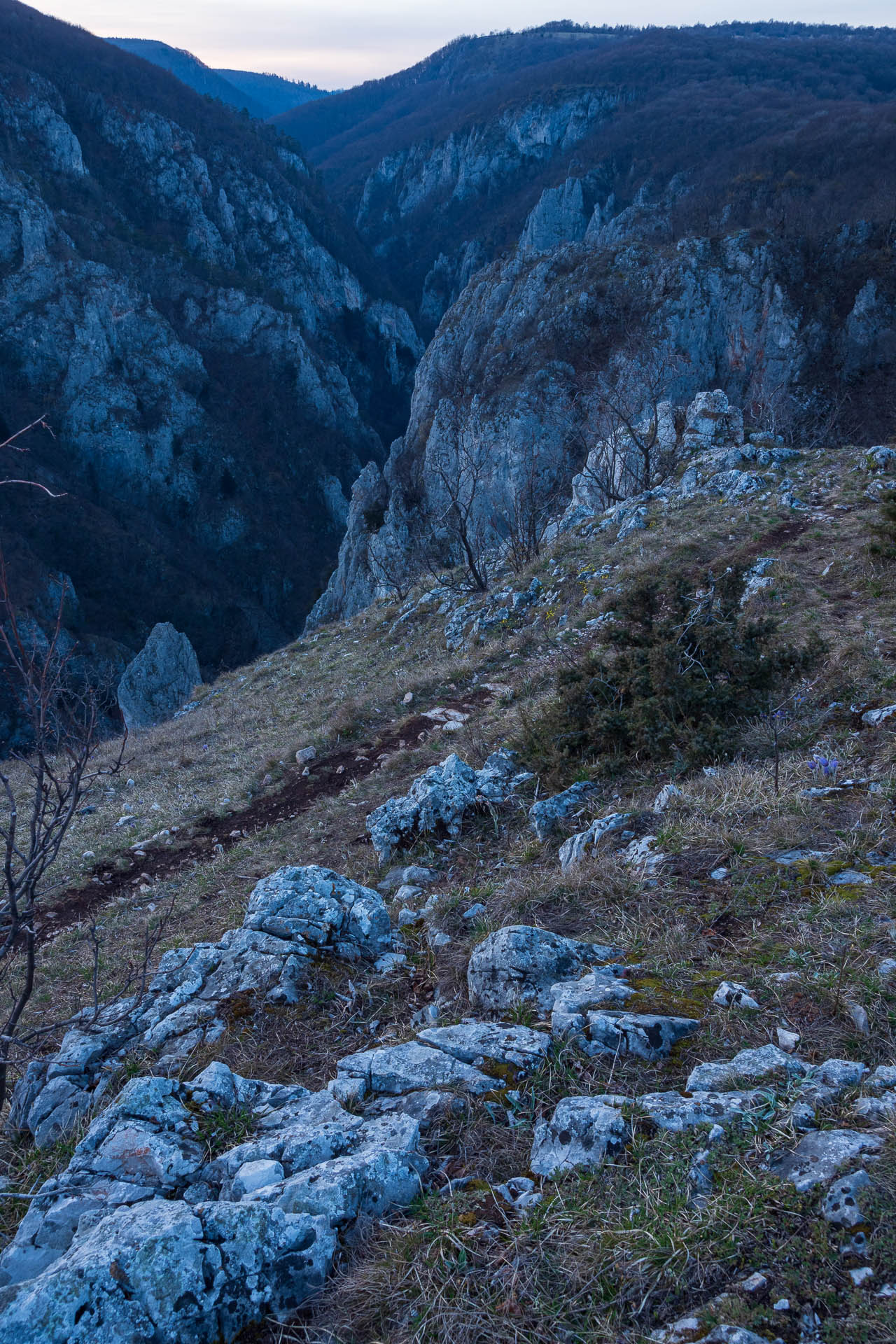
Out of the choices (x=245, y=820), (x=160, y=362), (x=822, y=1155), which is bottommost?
(x=245, y=820)

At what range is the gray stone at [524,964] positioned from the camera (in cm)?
289

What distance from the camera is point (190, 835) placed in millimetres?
8367

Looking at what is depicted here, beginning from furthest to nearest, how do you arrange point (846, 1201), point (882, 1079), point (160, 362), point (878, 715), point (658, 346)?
point (160, 362), point (658, 346), point (878, 715), point (882, 1079), point (846, 1201)

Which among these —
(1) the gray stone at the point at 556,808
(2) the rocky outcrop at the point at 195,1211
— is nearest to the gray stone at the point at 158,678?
(1) the gray stone at the point at 556,808

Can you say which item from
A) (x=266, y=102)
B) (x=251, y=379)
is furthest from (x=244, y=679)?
(x=266, y=102)

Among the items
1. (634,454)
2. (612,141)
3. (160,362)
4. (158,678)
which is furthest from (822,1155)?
(612,141)

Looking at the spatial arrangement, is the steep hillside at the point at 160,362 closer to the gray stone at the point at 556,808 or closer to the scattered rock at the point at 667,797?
the gray stone at the point at 556,808

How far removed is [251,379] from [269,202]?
29.1m

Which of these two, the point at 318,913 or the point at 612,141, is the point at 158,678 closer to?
the point at 318,913

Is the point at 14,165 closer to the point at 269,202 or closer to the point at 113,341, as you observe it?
the point at 113,341

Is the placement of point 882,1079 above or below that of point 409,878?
above

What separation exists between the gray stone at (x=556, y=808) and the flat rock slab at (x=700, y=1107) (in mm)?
2588

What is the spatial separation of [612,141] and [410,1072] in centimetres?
10552

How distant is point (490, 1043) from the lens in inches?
102
